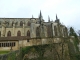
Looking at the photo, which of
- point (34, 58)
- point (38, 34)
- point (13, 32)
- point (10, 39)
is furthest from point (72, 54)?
point (13, 32)

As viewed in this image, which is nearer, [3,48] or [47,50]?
[47,50]

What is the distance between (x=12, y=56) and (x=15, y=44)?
10.3 meters

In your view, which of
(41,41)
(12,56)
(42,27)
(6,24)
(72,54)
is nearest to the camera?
(12,56)

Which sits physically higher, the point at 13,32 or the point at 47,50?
the point at 13,32

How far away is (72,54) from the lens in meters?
40.0

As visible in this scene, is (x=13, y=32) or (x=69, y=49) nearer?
(x=69, y=49)

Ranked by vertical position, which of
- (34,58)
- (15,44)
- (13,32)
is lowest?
(34,58)

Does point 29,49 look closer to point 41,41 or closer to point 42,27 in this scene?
point 41,41

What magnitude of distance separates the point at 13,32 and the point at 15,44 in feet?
58.2

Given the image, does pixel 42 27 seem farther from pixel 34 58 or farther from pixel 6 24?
pixel 34 58

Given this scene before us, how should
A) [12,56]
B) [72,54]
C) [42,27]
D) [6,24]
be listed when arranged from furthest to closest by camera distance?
[6,24], [42,27], [72,54], [12,56]

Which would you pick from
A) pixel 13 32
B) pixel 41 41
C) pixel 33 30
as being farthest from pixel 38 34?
pixel 41 41

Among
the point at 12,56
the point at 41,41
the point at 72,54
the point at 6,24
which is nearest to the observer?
the point at 12,56

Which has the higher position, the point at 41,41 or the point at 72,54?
the point at 41,41
